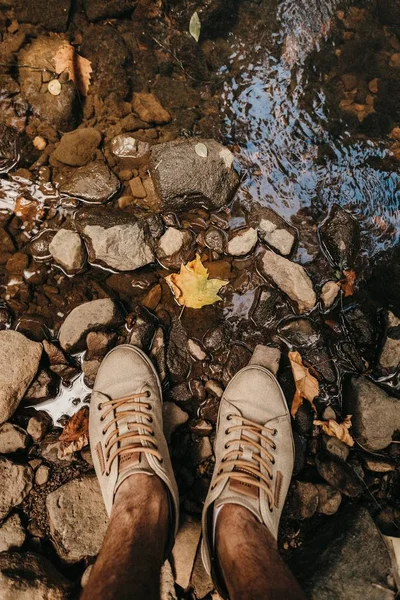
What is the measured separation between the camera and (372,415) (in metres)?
2.63

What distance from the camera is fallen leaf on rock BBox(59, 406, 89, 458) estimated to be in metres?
2.63

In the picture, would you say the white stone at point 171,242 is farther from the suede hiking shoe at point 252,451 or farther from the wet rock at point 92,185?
the suede hiking shoe at point 252,451

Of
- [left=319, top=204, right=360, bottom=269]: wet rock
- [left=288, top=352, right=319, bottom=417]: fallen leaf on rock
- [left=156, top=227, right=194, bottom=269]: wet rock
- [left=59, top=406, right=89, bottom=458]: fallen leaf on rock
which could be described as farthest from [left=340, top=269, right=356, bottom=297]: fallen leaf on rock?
[left=59, top=406, right=89, bottom=458]: fallen leaf on rock

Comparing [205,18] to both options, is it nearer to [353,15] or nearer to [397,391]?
[353,15]

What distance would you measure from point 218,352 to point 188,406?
42cm

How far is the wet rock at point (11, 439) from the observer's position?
2.53 metres

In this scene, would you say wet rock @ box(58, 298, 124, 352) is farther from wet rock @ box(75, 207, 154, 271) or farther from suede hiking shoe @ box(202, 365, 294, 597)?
suede hiking shoe @ box(202, 365, 294, 597)

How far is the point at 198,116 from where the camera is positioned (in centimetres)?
310

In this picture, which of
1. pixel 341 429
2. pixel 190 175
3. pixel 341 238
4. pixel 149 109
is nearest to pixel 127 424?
pixel 341 429

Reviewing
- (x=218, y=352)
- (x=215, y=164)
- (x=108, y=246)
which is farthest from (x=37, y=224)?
(x=218, y=352)

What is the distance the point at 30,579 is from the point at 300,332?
212 cm

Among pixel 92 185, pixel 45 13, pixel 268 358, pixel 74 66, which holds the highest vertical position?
pixel 45 13

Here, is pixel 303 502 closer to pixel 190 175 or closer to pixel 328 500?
pixel 328 500

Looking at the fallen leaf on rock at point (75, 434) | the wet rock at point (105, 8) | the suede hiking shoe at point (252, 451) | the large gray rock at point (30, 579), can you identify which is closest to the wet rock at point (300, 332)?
the suede hiking shoe at point (252, 451)
